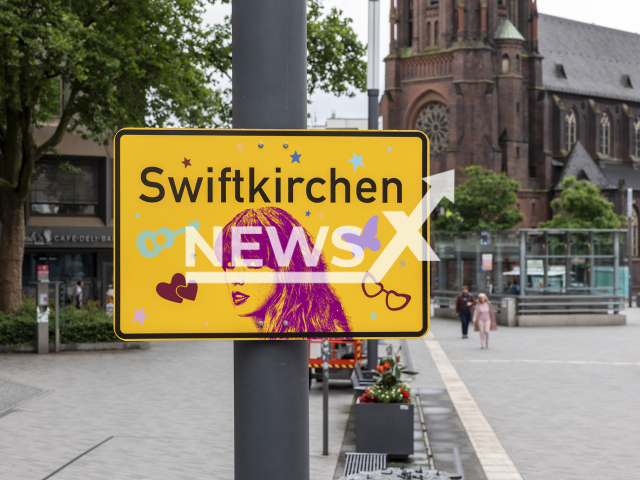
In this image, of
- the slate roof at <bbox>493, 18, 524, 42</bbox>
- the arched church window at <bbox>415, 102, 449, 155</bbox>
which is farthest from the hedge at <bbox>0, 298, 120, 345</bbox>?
the slate roof at <bbox>493, 18, 524, 42</bbox>

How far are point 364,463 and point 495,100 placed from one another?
66544 millimetres

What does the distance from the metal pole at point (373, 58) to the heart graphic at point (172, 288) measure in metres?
9.72

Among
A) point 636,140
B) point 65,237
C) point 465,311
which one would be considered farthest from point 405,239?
point 636,140

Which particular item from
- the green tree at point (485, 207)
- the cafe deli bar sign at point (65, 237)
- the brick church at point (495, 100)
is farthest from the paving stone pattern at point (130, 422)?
the brick church at point (495, 100)

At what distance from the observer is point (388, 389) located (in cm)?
983

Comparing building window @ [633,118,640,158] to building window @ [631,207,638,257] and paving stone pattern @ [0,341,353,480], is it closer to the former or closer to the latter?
building window @ [631,207,638,257]

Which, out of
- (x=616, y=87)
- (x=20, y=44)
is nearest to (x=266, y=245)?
(x=20, y=44)

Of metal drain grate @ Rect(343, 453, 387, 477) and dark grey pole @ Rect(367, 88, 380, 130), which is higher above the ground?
dark grey pole @ Rect(367, 88, 380, 130)

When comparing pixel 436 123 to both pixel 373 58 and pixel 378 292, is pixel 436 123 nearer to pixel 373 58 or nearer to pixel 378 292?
pixel 373 58

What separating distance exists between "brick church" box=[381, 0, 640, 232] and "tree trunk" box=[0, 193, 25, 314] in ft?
157

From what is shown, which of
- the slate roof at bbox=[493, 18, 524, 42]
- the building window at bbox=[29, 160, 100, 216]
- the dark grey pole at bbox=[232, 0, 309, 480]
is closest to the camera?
the dark grey pole at bbox=[232, 0, 309, 480]

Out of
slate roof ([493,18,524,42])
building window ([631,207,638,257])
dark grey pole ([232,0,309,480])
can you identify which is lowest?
dark grey pole ([232,0,309,480])

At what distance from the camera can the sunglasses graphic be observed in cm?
207

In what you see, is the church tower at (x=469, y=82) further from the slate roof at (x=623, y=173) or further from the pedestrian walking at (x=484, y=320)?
the pedestrian walking at (x=484, y=320)
